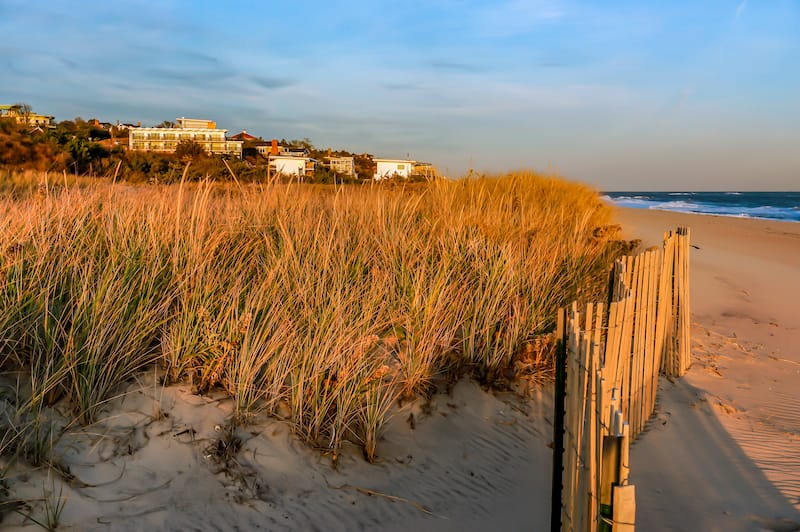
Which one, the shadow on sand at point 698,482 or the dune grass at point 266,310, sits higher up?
the dune grass at point 266,310

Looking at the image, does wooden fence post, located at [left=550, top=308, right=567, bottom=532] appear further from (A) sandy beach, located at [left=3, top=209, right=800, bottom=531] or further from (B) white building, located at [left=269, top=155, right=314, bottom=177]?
(B) white building, located at [left=269, top=155, right=314, bottom=177]

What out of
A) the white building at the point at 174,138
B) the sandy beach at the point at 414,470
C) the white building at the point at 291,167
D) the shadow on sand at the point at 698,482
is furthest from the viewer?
the white building at the point at 174,138

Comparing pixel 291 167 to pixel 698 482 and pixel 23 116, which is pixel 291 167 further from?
pixel 23 116

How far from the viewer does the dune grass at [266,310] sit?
3010mm

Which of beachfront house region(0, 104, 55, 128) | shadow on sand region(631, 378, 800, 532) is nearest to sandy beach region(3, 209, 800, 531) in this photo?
shadow on sand region(631, 378, 800, 532)

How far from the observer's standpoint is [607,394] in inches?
74.3

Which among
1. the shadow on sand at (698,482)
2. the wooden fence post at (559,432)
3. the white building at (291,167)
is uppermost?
the white building at (291,167)

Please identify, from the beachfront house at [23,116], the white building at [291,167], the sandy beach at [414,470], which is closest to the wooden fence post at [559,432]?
the sandy beach at [414,470]

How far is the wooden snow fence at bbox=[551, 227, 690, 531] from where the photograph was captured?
1.67m

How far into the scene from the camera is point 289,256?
4.13 m

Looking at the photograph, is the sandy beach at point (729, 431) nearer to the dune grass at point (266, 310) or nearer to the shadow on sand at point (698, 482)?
the shadow on sand at point (698, 482)

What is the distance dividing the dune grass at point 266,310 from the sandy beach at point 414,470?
150 mm

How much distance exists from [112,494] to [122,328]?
1.00m

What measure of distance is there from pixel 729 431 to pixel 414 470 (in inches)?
94.2
